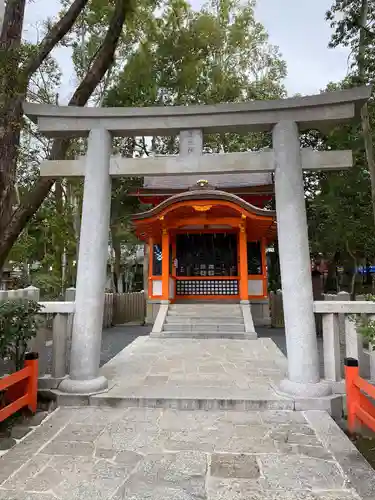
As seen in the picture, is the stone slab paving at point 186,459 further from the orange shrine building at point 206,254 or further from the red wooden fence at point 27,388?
the orange shrine building at point 206,254

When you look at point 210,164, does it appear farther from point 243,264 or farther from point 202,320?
point 243,264

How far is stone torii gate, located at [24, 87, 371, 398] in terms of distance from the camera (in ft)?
14.6

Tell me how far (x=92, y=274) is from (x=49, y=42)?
3.66 meters

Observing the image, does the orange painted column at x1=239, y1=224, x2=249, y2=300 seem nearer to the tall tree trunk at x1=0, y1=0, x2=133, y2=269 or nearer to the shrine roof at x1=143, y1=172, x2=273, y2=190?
the shrine roof at x1=143, y1=172, x2=273, y2=190

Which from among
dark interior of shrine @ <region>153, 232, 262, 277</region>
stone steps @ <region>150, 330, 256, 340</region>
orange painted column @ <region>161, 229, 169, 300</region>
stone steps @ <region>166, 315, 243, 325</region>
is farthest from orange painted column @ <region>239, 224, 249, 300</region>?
orange painted column @ <region>161, 229, 169, 300</region>

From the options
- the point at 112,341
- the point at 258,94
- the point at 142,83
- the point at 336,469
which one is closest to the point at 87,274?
the point at 336,469

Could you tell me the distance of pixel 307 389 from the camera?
420cm

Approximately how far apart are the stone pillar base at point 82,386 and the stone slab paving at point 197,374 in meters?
0.14

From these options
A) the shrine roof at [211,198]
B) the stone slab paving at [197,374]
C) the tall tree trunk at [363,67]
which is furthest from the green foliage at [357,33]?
the stone slab paving at [197,374]

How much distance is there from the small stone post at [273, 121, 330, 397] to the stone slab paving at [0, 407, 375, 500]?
49 cm

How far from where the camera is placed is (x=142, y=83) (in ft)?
51.1

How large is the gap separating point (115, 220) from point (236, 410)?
15742 millimetres

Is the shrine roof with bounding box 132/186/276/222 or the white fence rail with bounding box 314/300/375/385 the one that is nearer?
the white fence rail with bounding box 314/300/375/385

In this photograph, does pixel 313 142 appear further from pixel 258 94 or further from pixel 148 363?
pixel 148 363
